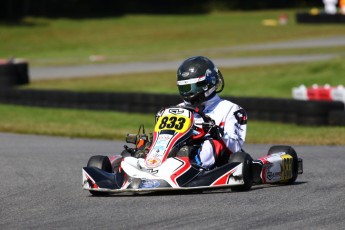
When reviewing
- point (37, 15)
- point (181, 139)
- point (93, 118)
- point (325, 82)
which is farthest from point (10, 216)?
point (37, 15)

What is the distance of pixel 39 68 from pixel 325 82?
11410 millimetres

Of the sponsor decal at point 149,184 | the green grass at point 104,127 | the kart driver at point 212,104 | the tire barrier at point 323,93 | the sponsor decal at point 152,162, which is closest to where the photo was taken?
the sponsor decal at point 149,184

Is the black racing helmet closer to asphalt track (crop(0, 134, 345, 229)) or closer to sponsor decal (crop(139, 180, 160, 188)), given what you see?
asphalt track (crop(0, 134, 345, 229))

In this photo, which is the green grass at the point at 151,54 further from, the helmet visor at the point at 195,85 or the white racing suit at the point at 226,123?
the helmet visor at the point at 195,85

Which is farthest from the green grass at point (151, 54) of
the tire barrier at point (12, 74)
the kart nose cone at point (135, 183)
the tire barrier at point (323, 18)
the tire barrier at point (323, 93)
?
the kart nose cone at point (135, 183)

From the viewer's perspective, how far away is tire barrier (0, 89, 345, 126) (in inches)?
591

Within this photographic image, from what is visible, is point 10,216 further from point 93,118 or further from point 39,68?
point 39,68

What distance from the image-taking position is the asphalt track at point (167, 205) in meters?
6.50

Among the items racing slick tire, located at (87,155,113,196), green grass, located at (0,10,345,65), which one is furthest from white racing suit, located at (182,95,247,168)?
green grass, located at (0,10,345,65)

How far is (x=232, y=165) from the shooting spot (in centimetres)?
809

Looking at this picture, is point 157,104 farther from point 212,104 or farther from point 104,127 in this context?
point 212,104

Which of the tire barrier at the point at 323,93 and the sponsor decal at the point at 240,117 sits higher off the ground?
the sponsor decal at the point at 240,117

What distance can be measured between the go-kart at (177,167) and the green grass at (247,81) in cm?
1153

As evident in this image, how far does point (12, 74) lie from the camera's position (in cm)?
2231
